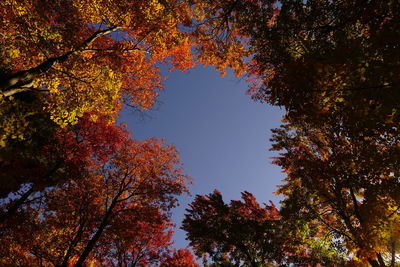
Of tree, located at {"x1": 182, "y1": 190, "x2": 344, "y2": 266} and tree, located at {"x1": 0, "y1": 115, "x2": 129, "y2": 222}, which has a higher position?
tree, located at {"x1": 0, "y1": 115, "x2": 129, "y2": 222}

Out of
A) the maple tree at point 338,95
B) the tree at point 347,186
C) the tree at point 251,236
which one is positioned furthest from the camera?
the tree at point 251,236

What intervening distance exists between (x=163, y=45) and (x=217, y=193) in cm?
891

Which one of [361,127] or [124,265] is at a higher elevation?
[124,265]

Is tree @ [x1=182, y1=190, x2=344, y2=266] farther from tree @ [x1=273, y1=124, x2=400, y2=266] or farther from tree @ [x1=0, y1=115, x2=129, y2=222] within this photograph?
tree @ [x1=0, y1=115, x2=129, y2=222]

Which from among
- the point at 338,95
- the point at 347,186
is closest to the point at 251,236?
the point at 347,186

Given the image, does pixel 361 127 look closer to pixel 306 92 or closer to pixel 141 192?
pixel 306 92

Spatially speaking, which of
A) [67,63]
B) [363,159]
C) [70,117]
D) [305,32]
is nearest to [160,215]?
[70,117]

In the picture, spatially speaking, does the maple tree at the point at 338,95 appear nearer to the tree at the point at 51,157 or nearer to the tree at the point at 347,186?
the tree at the point at 347,186

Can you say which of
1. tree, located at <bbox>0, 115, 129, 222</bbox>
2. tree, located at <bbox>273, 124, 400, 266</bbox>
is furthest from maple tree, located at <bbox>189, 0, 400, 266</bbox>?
tree, located at <bbox>0, 115, 129, 222</bbox>

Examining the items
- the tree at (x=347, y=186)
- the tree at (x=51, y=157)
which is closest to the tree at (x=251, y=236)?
the tree at (x=347, y=186)

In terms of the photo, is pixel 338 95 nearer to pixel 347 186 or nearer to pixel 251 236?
pixel 347 186

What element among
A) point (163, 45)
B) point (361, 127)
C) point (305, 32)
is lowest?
point (361, 127)

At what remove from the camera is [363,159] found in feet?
21.7

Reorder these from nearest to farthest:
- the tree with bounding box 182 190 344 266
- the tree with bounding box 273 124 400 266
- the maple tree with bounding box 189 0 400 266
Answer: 1. the maple tree with bounding box 189 0 400 266
2. the tree with bounding box 273 124 400 266
3. the tree with bounding box 182 190 344 266
